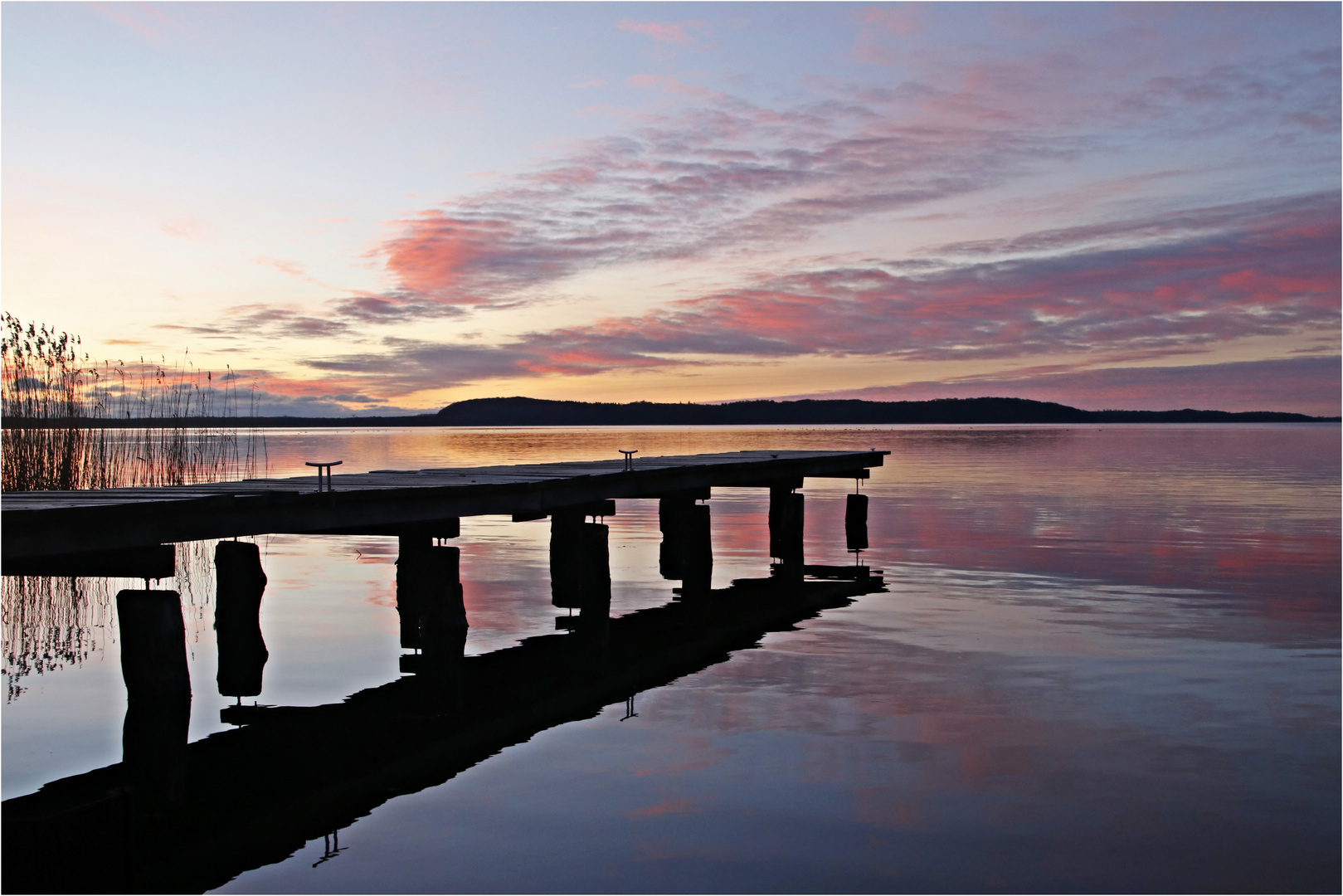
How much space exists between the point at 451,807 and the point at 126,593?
10.5 feet

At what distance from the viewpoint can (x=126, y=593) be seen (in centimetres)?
912

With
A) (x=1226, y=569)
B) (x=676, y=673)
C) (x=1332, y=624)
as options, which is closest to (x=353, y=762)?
(x=676, y=673)

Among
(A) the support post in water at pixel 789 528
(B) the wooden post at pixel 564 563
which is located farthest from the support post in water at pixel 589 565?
(A) the support post in water at pixel 789 528

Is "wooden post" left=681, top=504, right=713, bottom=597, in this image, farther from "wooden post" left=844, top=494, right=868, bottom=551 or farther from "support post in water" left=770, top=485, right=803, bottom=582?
"wooden post" left=844, top=494, right=868, bottom=551

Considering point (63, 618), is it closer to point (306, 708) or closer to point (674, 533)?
point (306, 708)

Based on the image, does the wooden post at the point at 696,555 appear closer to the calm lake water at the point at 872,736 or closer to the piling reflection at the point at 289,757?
the calm lake water at the point at 872,736

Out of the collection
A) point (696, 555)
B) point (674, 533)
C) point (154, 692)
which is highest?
point (674, 533)

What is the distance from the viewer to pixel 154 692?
29.2 ft

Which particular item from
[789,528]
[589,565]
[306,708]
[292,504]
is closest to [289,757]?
[306,708]

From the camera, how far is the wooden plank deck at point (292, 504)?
8477 mm

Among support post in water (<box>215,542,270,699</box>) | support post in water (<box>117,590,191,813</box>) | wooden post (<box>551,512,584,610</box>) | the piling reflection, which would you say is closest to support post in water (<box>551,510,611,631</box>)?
wooden post (<box>551,512,584,610</box>)

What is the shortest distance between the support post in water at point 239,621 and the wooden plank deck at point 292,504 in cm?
82

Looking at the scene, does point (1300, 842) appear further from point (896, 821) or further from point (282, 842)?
point (282, 842)

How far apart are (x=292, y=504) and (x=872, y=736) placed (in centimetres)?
566
